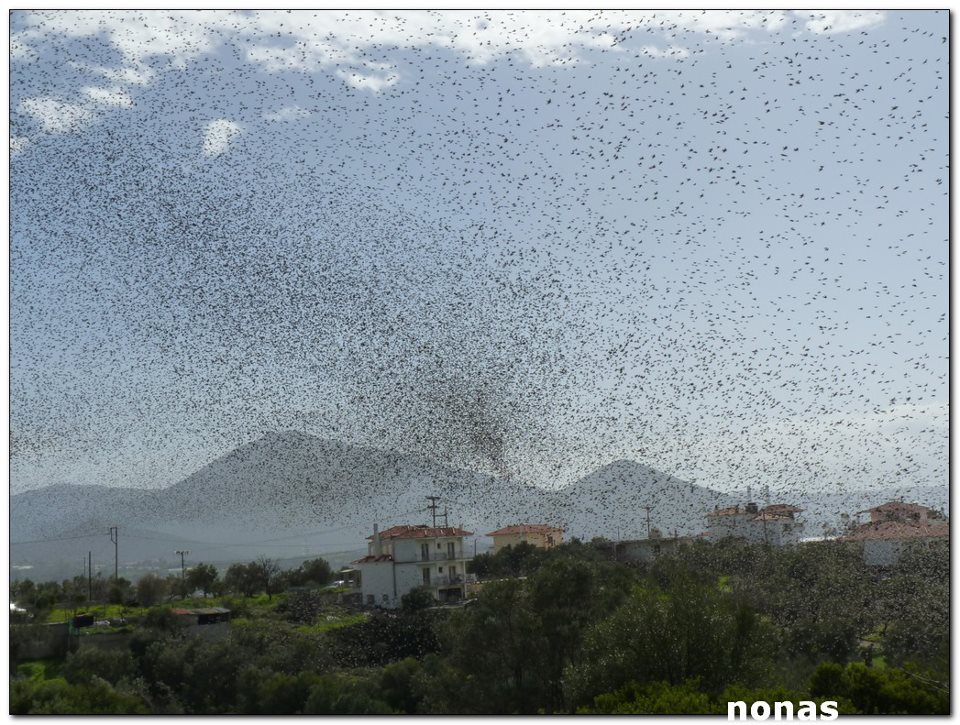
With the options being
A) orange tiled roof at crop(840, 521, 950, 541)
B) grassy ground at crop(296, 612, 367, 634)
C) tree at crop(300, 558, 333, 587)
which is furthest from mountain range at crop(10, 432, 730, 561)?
orange tiled roof at crop(840, 521, 950, 541)

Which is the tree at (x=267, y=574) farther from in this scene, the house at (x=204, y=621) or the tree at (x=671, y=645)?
the tree at (x=671, y=645)

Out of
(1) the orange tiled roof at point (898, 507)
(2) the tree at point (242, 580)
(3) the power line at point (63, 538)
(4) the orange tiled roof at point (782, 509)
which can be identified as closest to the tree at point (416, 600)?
(2) the tree at point (242, 580)

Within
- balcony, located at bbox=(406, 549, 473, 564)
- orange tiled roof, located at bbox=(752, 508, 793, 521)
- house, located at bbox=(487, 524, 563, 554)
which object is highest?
orange tiled roof, located at bbox=(752, 508, 793, 521)

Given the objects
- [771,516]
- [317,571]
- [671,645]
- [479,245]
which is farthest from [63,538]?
[771,516]

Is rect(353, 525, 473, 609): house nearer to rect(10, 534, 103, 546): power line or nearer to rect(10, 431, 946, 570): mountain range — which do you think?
rect(10, 431, 946, 570): mountain range

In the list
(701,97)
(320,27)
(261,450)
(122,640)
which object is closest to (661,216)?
(701,97)
